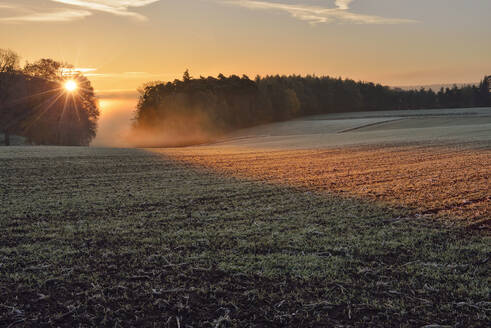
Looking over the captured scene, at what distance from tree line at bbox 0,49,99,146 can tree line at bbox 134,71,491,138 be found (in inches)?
655

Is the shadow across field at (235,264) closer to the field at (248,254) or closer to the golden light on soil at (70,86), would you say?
the field at (248,254)

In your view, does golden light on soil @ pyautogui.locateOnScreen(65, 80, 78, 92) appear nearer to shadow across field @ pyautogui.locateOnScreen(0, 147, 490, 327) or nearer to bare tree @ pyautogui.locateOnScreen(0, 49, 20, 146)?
bare tree @ pyautogui.locateOnScreen(0, 49, 20, 146)

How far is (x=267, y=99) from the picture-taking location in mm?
90438

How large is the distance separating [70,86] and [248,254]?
230 ft

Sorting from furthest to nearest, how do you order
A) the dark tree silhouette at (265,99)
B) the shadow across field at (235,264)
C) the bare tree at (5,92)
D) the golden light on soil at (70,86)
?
the dark tree silhouette at (265,99) < the golden light on soil at (70,86) < the bare tree at (5,92) < the shadow across field at (235,264)

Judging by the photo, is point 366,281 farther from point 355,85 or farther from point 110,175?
point 355,85

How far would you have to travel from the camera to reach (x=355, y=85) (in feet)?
350

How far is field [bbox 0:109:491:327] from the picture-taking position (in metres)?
5.24

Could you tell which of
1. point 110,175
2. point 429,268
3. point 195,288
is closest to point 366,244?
point 429,268

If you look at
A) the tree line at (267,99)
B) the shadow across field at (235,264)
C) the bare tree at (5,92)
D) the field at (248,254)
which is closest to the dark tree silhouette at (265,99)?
the tree line at (267,99)

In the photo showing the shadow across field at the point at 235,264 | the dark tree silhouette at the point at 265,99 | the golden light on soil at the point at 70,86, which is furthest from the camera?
the dark tree silhouette at the point at 265,99

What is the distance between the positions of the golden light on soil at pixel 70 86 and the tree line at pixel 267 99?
18361 mm

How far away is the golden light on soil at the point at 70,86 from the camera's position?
2702 inches

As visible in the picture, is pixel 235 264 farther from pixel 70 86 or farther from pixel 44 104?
pixel 70 86
